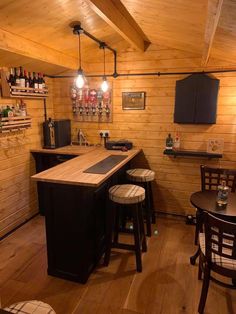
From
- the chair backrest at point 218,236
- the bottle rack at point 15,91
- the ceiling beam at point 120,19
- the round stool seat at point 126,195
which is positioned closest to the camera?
the chair backrest at point 218,236

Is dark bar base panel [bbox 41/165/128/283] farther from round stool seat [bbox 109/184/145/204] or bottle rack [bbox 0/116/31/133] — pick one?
bottle rack [bbox 0/116/31/133]

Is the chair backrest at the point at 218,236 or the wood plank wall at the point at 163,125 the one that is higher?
the wood plank wall at the point at 163,125

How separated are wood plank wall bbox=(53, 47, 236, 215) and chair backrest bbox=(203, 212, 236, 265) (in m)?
1.63

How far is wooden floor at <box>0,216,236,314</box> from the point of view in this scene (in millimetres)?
1969

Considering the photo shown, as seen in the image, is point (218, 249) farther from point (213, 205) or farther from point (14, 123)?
point (14, 123)

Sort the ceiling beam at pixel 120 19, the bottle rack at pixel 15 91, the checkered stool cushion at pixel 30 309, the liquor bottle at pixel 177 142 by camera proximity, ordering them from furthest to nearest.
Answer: the liquor bottle at pixel 177 142 < the bottle rack at pixel 15 91 < the ceiling beam at pixel 120 19 < the checkered stool cushion at pixel 30 309

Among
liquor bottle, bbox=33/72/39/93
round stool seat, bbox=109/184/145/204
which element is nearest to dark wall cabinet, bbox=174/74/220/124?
round stool seat, bbox=109/184/145/204

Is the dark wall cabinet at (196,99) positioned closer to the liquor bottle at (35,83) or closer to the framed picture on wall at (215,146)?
the framed picture on wall at (215,146)

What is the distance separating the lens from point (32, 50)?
8.63 ft

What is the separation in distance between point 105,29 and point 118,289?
2717 millimetres

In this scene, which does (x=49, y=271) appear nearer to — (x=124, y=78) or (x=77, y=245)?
(x=77, y=245)

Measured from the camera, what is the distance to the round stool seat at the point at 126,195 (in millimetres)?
2270

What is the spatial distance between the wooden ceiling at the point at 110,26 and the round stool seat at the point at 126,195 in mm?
1470

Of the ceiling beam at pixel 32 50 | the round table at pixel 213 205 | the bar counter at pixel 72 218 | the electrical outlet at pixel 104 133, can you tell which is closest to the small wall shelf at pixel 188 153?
the round table at pixel 213 205
